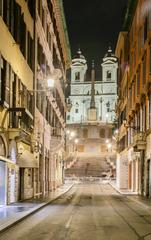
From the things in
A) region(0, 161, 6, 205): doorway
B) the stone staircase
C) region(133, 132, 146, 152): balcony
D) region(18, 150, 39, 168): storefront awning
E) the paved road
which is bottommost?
the stone staircase

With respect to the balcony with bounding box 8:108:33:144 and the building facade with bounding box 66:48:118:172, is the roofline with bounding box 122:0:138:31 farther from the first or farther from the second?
the building facade with bounding box 66:48:118:172

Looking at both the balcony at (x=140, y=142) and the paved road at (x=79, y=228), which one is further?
the balcony at (x=140, y=142)

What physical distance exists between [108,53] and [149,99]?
479ft

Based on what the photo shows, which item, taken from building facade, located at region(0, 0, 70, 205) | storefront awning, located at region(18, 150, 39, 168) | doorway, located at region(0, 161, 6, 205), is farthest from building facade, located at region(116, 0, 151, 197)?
doorway, located at region(0, 161, 6, 205)

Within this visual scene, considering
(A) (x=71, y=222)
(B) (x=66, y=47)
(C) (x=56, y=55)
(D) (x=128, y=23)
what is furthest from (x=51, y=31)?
(A) (x=71, y=222)

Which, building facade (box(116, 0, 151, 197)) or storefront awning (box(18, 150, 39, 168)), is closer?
storefront awning (box(18, 150, 39, 168))

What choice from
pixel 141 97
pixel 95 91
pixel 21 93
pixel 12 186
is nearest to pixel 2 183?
pixel 12 186

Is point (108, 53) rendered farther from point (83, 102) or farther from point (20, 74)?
point (20, 74)

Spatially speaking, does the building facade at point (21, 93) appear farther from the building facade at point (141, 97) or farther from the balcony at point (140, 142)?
the building facade at point (141, 97)

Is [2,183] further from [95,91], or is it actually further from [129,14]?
[95,91]

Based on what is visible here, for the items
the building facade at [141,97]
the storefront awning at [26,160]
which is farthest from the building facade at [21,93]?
the building facade at [141,97]

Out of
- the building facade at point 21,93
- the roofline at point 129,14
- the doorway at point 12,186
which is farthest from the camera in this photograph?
the roofline at point 129,14

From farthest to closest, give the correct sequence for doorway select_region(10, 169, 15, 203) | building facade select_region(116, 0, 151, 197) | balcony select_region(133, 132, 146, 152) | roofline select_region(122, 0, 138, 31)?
1. roofline select_region(122, 0, 138, 31)
2. balcony select_region(133, 132, 146, 152)
3. building facade select_region(116, 0, 151, 197)
4. doorway select_region(10, 169, 15, 203)

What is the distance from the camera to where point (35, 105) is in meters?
38.7
